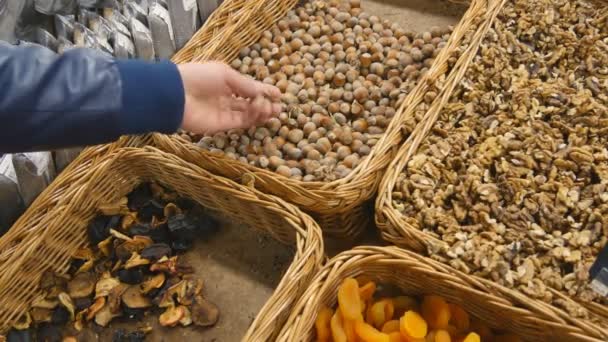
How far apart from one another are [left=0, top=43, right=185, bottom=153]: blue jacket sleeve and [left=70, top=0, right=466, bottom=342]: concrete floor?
1.63 ft

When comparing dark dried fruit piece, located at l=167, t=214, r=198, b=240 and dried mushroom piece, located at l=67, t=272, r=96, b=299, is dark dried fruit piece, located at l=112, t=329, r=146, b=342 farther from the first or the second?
dark dried fruit piece, located at l=167, t=214, r=198, b=240

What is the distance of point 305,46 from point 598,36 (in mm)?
728

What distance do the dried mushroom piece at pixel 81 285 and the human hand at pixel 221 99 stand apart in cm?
44

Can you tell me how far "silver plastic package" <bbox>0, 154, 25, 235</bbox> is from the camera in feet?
4.51

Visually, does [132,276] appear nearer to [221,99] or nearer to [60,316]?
[60,316]

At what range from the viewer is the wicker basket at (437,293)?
103 centimetres

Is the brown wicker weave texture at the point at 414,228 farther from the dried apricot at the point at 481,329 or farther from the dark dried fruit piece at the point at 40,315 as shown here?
the dark dried fruit piece at the point at 40,315

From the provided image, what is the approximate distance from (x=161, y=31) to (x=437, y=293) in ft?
3.25

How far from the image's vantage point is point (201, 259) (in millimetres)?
1425

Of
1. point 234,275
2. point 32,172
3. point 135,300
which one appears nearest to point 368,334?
point 234,275

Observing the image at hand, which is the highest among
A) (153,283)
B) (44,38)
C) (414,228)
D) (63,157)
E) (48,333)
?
(44,38)

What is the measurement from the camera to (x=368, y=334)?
1.05m


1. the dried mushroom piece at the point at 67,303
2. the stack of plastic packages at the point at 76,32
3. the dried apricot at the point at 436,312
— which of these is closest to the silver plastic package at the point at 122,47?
the stack of plastic packages at the point at 76,32

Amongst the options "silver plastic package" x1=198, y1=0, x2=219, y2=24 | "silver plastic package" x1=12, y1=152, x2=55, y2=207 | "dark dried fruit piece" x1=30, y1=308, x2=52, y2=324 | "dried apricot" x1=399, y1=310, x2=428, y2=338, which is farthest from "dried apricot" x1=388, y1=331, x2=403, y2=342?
"silver plastic package" x1=198, y1=0, x2=219, y2=24
